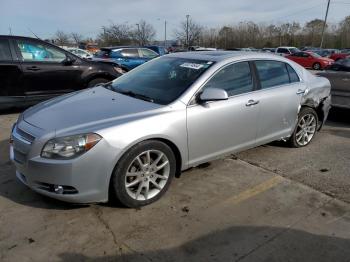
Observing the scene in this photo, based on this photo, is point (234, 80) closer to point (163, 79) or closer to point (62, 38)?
point (163, 79)

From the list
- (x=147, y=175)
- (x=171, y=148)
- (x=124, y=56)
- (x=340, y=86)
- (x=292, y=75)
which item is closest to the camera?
(x=147, y=175)

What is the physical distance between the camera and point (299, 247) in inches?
119

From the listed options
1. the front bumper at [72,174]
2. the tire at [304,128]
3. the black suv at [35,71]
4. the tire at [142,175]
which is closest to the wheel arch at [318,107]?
the tire at [304,128]

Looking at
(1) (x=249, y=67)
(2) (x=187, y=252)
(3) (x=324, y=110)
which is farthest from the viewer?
(3) (x=324, y=110)

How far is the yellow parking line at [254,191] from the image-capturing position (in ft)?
12.5

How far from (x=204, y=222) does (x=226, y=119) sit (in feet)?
4.19

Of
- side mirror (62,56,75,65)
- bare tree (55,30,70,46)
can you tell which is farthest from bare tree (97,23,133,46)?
side mirror (62,56,75,65)

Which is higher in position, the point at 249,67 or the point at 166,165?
the point at 249,67

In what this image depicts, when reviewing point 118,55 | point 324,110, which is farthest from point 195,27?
point 324,110

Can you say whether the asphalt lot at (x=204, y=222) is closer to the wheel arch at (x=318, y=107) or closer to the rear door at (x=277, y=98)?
the rear door at (x=277, y=98)

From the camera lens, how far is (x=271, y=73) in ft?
15.9

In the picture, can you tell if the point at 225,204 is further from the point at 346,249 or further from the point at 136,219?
the point at 346,249

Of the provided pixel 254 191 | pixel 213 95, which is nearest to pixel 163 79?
pixel 213 95

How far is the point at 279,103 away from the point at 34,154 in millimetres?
3110
